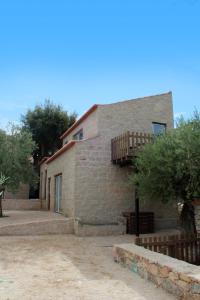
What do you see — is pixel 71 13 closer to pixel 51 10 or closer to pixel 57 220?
pixel 51 10

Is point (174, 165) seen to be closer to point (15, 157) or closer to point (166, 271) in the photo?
point (166, 271)

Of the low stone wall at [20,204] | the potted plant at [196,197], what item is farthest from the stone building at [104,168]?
the low stone wall at [20,204]

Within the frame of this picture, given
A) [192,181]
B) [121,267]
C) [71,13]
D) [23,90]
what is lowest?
[121,267]

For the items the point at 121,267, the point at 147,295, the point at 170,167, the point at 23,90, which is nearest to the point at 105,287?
the point at 147,295

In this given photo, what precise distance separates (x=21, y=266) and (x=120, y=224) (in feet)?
23.3

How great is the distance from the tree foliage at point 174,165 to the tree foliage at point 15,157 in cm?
910

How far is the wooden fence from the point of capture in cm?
848

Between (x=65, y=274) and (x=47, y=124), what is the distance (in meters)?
22.3

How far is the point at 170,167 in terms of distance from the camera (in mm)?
9898

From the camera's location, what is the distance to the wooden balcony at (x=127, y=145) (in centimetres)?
A: 1361

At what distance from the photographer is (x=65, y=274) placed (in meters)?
7.18

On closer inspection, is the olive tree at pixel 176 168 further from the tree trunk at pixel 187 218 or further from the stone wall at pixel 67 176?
the stone wall at pixel 67 176

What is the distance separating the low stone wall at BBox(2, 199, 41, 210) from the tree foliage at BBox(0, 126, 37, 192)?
16.4 ft

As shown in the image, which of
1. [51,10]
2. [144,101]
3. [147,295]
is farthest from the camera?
[144,101]
